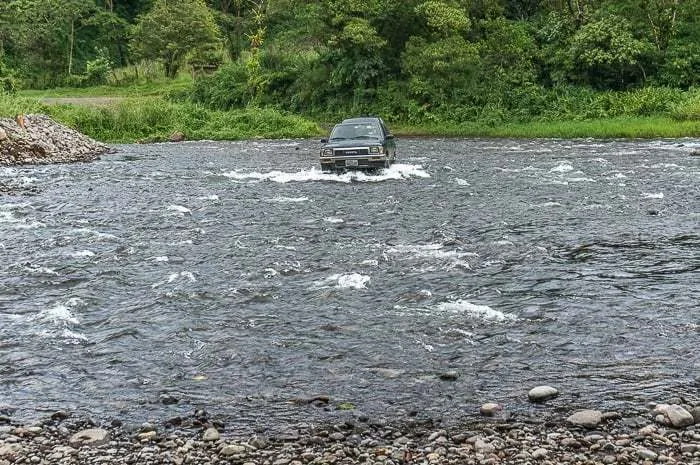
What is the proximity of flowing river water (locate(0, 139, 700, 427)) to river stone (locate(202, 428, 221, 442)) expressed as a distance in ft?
1.15

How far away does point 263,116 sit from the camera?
144 ft

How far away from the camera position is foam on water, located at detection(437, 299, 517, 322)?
8.77m

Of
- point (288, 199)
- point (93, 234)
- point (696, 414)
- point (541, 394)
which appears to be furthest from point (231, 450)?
point (288, 199)

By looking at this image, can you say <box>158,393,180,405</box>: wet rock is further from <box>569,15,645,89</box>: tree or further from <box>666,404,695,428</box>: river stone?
<box>569,15,645,89</box>: tree

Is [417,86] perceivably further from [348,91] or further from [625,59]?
[625,59]

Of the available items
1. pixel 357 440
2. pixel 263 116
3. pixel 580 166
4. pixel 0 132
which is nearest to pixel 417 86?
pixel 263 116

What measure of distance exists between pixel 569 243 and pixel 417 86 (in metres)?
30.0

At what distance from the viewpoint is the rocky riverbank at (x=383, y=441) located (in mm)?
5402

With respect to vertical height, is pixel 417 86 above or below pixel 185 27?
below

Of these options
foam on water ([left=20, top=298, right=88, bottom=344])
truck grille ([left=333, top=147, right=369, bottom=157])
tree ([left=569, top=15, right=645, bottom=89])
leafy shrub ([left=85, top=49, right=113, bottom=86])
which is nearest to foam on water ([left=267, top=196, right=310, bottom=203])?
truck grille ([left=333, top=147, right=369, bottom=157])

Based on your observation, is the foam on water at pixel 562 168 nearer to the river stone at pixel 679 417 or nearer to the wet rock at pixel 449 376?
the wet rock at pixel 449 376

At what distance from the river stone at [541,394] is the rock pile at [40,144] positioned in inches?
1030

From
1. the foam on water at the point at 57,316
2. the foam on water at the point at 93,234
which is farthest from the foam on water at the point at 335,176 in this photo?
the foam on water at the point at 57,316

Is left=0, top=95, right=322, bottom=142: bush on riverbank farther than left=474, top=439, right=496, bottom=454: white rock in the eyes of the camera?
Yes
